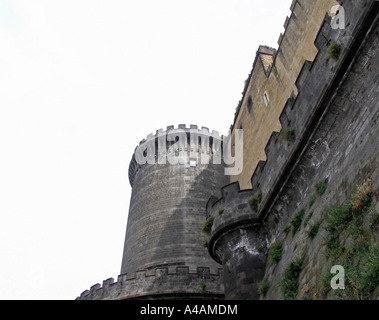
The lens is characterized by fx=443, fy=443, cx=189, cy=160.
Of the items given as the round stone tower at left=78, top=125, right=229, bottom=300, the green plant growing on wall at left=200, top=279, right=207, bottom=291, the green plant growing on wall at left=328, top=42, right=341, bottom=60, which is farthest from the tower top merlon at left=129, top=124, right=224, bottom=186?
the green plant growing on wall at left=328, top=42, right=341, bottom=60

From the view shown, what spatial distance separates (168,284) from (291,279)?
714 centimetres

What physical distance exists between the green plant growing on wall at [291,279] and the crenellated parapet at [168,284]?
6485 mm

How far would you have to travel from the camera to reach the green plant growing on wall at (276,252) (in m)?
8.91

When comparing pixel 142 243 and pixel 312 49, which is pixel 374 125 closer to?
pixel 312 49

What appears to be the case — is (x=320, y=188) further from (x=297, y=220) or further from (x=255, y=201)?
(x=255, y=201)

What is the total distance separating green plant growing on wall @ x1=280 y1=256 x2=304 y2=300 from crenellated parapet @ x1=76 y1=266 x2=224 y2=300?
6485 millimetres

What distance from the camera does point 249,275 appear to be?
9.59 m

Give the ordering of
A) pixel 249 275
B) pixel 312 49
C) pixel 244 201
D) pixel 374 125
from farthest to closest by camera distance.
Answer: pixel 312 49
pixel 244 201
pixel 249 275
pixel 374 125

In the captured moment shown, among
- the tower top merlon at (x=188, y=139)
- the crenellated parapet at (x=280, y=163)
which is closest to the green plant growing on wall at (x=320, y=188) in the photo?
the crenellated parapet at (x=280, y=163)

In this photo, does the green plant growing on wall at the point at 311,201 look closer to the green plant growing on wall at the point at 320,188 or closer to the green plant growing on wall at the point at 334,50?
the green plant growing on wall at the point at 320,188

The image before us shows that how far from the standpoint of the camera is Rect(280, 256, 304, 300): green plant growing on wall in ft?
24.7
